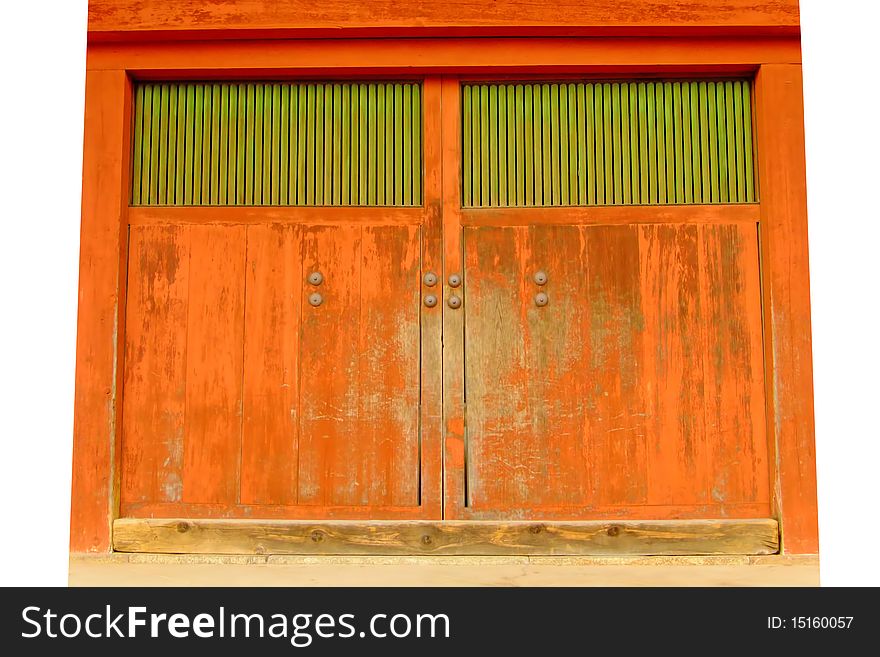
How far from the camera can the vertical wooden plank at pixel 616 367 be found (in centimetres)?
496

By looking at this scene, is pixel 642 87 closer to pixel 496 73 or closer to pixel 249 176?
pixel 496 73

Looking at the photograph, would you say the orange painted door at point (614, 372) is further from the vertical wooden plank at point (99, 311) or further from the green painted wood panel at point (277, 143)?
the vertical wooden plank at point (99, 311)

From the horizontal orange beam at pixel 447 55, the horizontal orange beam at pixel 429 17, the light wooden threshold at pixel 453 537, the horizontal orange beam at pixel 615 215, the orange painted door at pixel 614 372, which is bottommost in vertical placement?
the light wooden threshold at pixel 453 537

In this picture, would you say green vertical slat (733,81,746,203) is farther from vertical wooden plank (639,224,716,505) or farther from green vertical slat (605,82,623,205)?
green vertical slat (605,82,623,205)

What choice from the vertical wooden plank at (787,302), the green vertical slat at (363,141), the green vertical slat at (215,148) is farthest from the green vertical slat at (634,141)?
the green vertical slat at (215,148)

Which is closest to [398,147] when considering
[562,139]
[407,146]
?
[407,146]

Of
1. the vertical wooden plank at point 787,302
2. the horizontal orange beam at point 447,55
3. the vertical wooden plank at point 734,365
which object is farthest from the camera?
the horizontal orange beam at point 447,55

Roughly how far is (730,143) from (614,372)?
1.33 m

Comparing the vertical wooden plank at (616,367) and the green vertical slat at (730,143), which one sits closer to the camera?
the vertical wooden plank at (616,367)

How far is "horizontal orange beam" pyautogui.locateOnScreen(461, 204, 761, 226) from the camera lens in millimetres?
5055

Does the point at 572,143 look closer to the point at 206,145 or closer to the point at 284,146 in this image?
the point at 284,146

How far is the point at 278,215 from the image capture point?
16.8ft

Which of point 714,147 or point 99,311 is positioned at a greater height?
point 714,147

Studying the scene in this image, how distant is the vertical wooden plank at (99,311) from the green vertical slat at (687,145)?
2.85m
